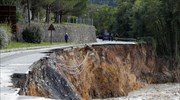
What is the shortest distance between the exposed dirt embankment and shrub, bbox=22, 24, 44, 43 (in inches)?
304

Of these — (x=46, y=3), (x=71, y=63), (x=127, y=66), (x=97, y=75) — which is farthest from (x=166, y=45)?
(x=71, y=63)

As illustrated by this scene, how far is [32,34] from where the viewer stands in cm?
5553

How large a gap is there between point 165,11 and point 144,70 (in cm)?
1322

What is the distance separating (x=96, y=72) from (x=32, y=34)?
1195 centimetres

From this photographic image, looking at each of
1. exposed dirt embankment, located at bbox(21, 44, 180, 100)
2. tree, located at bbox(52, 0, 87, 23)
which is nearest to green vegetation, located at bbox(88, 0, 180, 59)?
exposed dirt embankment, located at bbox(21, 44, 180, 100)

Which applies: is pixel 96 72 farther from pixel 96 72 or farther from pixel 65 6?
pixel 65 6

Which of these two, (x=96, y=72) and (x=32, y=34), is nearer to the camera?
(x=96, y=72)

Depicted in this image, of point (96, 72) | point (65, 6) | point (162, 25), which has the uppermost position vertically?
point (65, 6)

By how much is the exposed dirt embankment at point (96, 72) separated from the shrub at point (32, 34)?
7711 millimetres

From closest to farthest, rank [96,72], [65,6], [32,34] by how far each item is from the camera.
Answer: [96,72]
[32,34]
[65,6]

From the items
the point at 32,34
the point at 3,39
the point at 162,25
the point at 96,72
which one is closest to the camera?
the point at 3,39

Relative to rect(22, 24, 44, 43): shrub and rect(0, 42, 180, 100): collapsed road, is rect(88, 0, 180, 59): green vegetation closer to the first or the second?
rect(0, 42, 180, 100): collapsed road

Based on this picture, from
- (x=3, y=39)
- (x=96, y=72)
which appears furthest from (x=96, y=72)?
(x=3, y=39)

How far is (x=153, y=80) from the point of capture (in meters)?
64.8
